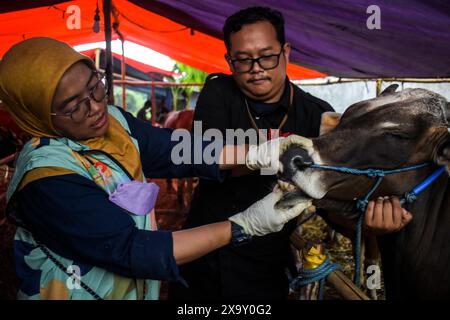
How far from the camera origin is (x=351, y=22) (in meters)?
2.92

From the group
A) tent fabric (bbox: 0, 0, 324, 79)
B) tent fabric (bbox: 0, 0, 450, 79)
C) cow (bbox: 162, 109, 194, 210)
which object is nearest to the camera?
tent fabric (bbox: 0, 0, 450, 79)

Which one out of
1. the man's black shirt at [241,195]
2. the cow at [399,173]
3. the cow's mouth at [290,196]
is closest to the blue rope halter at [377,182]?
the cow at [399,173]

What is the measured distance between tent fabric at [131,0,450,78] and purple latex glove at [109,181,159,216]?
5.88 ft

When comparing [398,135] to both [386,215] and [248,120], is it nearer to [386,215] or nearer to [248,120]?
[386,215]

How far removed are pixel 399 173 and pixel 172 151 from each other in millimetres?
1170

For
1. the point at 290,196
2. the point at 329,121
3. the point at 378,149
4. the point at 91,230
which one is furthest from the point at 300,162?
the point at 91,230

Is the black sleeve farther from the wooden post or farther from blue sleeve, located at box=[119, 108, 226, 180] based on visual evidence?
the wooden post

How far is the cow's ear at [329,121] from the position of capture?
2201mm

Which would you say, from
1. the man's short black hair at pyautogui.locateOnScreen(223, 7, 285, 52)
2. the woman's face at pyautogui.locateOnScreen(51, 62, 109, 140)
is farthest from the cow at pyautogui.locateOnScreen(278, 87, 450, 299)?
the woman's face at pyautogui.locateOnScreen(51, 62, 109, 140)

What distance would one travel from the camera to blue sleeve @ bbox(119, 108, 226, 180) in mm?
2115

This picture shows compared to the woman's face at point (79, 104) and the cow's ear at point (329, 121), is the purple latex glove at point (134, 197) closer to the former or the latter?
the woman's face at point (79, 104)

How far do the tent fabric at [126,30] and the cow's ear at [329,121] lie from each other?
3.84 m

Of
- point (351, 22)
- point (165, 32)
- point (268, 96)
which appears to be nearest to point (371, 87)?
point (165, 32)
